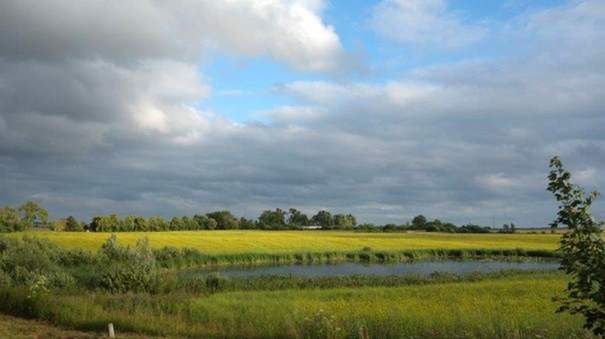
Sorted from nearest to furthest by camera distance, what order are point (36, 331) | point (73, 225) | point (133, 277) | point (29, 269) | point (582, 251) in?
point (582, 251) → point (36, 331) → point (133, 277) → point (29, 269) → point (73, 225)

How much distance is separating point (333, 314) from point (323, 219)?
15679 cm

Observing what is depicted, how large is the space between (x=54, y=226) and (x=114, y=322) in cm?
10012

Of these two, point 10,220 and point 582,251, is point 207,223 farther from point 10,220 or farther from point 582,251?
point 582,251

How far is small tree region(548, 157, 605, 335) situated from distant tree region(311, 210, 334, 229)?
164917mm

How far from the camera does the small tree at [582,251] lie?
724cm

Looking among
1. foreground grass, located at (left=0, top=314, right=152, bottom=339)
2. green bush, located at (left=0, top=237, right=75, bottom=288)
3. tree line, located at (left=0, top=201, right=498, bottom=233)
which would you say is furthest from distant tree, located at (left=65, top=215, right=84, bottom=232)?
foreground grass, located at (left=0, top=314, right=152, bottom=339)

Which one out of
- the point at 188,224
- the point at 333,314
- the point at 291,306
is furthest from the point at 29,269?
the point at 188,224

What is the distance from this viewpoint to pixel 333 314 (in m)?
19.5

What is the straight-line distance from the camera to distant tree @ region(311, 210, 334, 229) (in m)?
174

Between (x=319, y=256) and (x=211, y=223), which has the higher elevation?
(x=211, y=223)

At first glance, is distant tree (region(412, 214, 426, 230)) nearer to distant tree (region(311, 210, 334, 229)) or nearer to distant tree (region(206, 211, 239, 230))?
distant tree (region(311, 210, 334, 229))

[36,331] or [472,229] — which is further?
[472,229]

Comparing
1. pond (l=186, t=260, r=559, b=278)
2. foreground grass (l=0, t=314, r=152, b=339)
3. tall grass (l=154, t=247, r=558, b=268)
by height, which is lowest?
pond (l=186, t=260, r=559, b=278)

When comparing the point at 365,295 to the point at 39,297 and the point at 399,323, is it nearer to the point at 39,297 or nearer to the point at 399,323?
the point at 399,323
